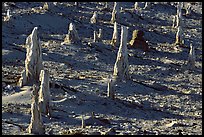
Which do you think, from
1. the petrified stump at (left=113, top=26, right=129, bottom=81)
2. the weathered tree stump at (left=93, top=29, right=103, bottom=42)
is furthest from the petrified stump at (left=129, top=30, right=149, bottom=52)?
the petrified stump at (left=113, top=26, right=129, bottom=81)

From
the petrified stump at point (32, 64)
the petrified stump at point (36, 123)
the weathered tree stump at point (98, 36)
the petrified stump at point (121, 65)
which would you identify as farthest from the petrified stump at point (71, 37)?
the petrified stump at point (36, 123)

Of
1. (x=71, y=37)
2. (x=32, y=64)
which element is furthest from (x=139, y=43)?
(x=32, y=64)

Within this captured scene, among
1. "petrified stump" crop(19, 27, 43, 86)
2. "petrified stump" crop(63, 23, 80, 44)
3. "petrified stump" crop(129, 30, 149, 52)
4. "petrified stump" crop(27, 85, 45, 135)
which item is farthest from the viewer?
"petrified stump" crop(129, 30, 149, 52)

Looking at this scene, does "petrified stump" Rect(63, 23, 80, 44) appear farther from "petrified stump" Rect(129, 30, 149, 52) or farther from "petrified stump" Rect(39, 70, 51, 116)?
"petrified stump" Rect(39, 70, 51, 116)

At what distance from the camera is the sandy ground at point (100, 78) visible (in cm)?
2525

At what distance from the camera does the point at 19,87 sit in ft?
96.3

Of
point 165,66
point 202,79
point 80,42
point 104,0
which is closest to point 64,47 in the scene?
point 80,42

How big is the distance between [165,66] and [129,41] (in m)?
8.39

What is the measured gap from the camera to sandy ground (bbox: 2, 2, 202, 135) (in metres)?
25.2

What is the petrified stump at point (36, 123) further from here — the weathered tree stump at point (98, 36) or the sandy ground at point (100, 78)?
the weathered tree stump at point (98, 36)

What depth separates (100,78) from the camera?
3488 centimetres

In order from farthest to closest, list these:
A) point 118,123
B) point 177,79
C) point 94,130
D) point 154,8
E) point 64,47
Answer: point 154,8, point 64,47, point 177,79, point 118,123, point 94,130

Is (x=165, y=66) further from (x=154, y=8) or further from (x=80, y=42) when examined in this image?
(x=154, y=8)

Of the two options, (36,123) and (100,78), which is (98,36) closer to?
(100,78)
